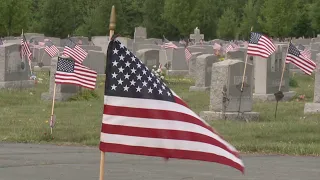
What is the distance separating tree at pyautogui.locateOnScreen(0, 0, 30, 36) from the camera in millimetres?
62581

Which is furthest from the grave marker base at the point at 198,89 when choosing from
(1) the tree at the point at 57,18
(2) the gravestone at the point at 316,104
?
(1) the tree at the point at 57,18

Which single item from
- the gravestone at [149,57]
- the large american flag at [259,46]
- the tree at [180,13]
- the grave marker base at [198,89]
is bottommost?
the grave marker base at [198,89]

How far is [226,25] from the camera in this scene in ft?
281

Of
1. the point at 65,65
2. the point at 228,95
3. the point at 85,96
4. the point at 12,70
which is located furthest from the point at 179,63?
the point at 65,65

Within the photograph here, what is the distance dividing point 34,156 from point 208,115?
6.71m

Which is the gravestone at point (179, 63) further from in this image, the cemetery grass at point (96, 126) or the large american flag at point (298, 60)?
the large american flag at point (298, 60)

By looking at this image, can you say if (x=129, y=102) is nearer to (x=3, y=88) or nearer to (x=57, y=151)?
(x=57, y=151)

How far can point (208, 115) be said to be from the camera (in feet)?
68.0

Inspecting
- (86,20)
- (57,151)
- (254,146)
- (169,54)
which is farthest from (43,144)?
(86,20)

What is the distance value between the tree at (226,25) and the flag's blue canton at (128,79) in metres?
78.3

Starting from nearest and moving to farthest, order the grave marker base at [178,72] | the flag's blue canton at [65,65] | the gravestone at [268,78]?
the flag's blue canton at [65,65] → the gravestone at [268,78] → the grave marker base at [178,72]

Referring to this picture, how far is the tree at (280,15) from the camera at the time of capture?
238ft

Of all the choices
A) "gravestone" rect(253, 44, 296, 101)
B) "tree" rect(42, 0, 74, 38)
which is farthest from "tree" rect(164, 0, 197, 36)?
"gravestone" rect(253, 44, 296, 101)

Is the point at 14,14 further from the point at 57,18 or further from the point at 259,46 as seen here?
the point at 259,46
